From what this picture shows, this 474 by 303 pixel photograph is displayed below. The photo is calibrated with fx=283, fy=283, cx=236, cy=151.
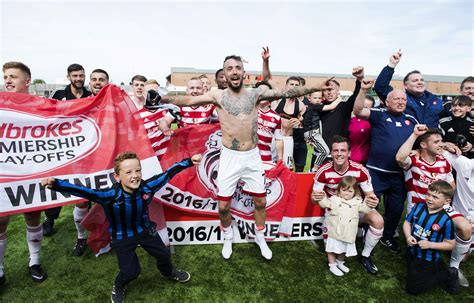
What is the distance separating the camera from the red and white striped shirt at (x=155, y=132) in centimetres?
408

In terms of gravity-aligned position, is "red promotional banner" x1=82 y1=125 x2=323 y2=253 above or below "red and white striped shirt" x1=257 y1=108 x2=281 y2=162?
below

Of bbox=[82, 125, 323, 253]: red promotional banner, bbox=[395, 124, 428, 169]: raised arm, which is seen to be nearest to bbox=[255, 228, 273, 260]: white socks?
bbox=[82, 125, 323, 253]: red promotional banner

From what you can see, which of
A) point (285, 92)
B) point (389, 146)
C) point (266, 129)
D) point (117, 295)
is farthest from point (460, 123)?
point (117, 295)

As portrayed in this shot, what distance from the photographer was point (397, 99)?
153 inches

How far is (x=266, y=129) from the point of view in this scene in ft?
15.0

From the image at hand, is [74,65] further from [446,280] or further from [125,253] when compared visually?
[446,280]

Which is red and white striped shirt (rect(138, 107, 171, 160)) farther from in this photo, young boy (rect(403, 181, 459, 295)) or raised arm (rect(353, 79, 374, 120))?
young boy (rect(403, 181, 459, 295))

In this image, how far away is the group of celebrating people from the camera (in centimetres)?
303

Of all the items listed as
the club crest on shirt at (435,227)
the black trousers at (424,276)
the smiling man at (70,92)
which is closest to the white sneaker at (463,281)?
the black trousers at (424,276)

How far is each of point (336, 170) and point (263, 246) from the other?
4.70 feet

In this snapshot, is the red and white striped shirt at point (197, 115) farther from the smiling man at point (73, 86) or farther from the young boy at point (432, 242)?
the young boy at point (432, 242)

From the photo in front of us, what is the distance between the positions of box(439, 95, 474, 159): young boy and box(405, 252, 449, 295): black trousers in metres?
1.82

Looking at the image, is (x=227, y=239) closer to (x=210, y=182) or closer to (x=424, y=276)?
(x=210, y=182)

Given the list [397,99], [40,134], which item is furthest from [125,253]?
[397,99]
